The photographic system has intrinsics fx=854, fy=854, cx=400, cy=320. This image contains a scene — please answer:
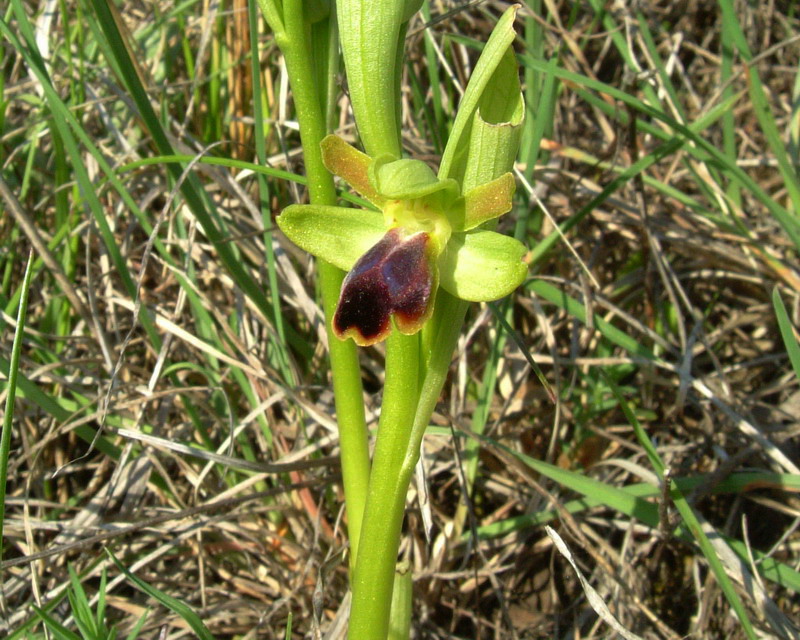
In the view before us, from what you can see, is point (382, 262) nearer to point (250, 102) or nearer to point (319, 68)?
point (319, 68)

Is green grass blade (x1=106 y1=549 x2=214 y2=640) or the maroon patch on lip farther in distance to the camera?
green grass blade (x1=106 y1=549 x2=214 y2=640)

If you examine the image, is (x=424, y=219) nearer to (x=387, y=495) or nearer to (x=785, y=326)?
(x=387, y=495)

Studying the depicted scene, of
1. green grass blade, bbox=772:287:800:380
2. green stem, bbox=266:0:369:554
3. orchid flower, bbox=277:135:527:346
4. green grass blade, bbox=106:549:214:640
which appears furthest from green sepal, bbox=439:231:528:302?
green grass blade, bbox=106:549:214:640

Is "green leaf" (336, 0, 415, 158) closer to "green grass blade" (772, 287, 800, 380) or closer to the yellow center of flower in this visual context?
the yellow center of flower

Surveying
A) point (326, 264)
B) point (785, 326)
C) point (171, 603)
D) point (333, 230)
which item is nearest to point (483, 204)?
point (333, 230)

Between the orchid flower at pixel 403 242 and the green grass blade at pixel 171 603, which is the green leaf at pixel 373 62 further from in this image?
the green grass blade at pixel 171 603

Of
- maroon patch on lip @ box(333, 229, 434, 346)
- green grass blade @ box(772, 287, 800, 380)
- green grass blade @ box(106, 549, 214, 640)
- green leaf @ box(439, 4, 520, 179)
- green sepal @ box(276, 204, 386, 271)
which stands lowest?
green grass blade @ box(106, 549, 214, 640)

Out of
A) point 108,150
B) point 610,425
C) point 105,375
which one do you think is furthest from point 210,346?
point 610,425
